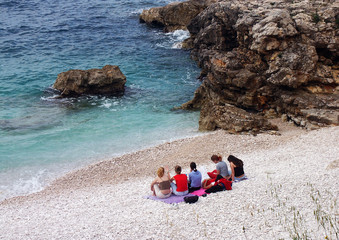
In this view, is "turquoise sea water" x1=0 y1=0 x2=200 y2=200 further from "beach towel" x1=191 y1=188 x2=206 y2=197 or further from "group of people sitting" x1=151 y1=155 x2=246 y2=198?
"beach towel" x1=191 y1=188 x2=206 y2=197

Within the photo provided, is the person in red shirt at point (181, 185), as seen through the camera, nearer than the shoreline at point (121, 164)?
Yes

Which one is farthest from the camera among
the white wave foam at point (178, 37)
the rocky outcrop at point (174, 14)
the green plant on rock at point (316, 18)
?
the rocky outcrop at point (174, 14)

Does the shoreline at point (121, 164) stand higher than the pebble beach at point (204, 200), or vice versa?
the pebble beach at point (204, 200)

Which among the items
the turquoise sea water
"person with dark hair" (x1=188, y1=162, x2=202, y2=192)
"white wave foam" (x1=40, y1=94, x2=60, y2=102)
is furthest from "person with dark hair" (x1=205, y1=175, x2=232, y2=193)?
"white wave foam" (x1=40, y1=94, x2=60, y2=102)

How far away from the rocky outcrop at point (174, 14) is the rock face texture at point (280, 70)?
2033 cm

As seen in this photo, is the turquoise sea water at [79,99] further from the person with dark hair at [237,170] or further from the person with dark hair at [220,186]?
the person with dark hair at [220,186]

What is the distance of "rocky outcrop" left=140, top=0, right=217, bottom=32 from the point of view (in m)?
43.3

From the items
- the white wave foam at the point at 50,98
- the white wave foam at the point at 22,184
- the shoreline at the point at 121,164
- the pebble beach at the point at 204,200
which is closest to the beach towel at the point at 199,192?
the pebble beach at the point at 204,200

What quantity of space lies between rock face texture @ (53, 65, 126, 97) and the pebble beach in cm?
1121

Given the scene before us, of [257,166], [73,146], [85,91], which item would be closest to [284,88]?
[257,166]

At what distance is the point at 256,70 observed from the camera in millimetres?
22344

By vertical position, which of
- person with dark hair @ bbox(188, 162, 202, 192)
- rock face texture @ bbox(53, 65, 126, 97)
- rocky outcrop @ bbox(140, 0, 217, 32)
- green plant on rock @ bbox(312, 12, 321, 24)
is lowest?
rock face texture @ bbox(53, 65, 126, 97)

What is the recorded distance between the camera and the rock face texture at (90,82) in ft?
92.9

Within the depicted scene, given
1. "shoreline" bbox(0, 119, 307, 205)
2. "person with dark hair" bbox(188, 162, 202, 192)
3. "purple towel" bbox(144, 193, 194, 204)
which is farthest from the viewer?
"shoreline" bbox(0, 119, 307, 205)
